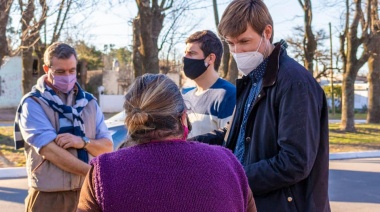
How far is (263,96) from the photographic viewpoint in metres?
2.35

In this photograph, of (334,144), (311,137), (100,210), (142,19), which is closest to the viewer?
(100,210)

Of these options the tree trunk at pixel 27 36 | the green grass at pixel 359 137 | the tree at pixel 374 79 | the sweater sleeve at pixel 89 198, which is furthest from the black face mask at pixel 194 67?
the tree at pixel 374 79

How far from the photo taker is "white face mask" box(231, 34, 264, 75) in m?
2.51

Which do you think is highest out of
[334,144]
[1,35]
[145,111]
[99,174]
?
[1,35]

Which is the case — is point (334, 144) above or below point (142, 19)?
below

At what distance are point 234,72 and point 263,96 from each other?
47.7 ft

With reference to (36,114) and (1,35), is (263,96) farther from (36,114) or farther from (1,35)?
(1,35)

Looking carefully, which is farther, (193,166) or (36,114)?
(36,114)

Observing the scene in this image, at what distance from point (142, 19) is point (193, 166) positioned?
1240cm

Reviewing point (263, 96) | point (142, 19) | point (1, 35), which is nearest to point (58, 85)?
point (263, 96)

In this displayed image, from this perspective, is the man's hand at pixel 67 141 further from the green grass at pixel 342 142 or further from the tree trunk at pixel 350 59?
the tree trunk at pixel 350 59

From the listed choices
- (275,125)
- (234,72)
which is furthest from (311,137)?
(234,72)

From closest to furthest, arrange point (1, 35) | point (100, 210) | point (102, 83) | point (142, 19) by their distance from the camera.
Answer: point (100, 210)
point (1, 35)
point (142, 19)
point (102, 83)

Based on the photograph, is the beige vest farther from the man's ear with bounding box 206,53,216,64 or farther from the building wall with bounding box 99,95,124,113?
the building wall with bounding box 99,95,124,113
